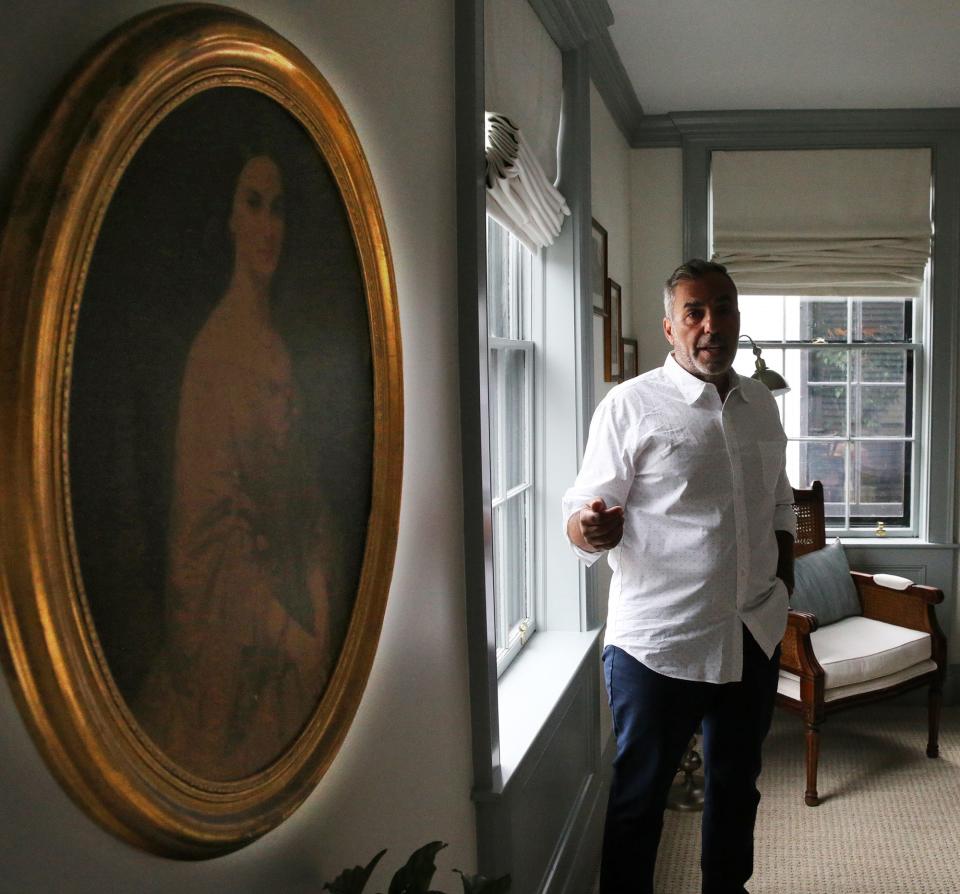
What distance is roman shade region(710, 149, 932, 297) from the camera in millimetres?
4789

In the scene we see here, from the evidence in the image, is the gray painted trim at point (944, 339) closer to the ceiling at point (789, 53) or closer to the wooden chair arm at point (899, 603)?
the ceiling at point (789, 53)

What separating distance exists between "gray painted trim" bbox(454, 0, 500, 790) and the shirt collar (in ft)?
2.26

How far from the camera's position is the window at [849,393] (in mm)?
4965

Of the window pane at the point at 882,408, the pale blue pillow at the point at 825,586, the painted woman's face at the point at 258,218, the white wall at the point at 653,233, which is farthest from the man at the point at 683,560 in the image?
the window pane at the point at 882,408

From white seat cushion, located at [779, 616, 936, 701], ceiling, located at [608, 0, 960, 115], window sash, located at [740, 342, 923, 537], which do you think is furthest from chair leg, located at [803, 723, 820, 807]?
ceiling, located at [608, 0, 960, 115]

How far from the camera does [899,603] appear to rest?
4.41 meters

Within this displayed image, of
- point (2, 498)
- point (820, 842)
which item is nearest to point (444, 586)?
point (2, 498)

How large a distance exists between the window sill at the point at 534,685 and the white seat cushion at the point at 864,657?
4.09 ft

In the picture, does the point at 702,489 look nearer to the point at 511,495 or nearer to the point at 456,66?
the point at 511,495

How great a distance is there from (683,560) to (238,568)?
1536mm

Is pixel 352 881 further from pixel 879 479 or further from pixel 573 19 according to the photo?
pixel 879 479

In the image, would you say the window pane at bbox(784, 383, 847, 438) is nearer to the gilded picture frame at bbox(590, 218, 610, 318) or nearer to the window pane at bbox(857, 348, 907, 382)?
the window pane at bbox(857, 348, 907, 382)

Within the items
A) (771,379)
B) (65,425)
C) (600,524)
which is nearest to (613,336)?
(771,379)

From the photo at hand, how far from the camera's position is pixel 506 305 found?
290 cm
